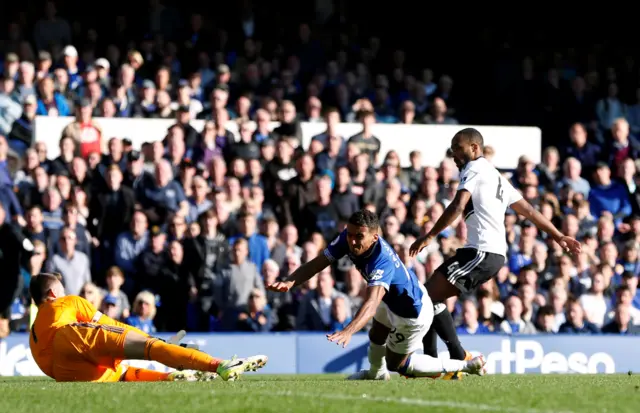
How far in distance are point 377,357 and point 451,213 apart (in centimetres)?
143

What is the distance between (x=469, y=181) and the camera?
35.0ft

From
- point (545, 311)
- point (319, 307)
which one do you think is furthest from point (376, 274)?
point (545, 311)

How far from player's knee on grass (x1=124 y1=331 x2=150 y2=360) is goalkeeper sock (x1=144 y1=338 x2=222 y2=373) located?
0.14 ft

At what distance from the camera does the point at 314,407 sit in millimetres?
7734

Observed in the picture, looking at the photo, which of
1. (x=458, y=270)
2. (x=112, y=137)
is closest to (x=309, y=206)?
(x=112, y=137)

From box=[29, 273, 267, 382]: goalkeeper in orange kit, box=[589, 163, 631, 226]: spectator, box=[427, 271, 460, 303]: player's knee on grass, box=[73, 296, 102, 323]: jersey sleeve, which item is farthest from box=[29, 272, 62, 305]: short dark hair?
box=[589, 163, 631, 226]: spectator

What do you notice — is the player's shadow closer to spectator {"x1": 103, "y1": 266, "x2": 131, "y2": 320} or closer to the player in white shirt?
spectator {"x1": 103, "y1": 266, "x2": 131, "y2": 320}

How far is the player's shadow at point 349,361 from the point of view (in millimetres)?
14977

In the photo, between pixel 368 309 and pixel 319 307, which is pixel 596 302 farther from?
pixel 368 309

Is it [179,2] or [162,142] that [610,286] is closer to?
[162,142]

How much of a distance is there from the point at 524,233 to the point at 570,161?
191 centimetres

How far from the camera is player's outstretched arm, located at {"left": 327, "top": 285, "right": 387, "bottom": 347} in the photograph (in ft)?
29.4

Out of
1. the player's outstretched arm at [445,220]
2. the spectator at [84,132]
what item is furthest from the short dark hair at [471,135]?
the spectator at [84,132]

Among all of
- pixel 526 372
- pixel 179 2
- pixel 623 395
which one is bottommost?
pixel 526 372
